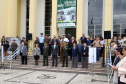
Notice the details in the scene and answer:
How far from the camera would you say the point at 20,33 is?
65.8ft

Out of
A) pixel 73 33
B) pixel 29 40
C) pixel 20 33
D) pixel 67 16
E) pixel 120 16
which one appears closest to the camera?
pixel 67 16

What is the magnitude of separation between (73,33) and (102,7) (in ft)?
15.1

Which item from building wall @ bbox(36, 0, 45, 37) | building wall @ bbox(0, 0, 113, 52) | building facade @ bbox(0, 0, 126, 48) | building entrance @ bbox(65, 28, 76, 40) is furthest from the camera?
A: building wall @ bbox(36, 0, 45, 37)

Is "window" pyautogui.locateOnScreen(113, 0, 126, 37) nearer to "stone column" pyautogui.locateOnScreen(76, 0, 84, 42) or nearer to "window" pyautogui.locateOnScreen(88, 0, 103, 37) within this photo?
"window" pyautogui.locateOnScreen(88, 0, 103, 37)

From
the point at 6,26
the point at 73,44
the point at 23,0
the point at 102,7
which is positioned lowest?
the point at 73,44

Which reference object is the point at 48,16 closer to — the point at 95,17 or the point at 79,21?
the point at 95,17

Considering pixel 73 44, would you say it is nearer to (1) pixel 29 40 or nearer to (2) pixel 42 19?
(1) pixel 29 40

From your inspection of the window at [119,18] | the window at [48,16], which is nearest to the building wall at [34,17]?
the window at [48,16]

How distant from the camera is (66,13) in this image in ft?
49.1

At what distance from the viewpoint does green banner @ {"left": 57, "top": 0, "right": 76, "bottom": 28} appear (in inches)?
580

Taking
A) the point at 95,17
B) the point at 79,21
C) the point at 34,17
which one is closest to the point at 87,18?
the point at 95,17

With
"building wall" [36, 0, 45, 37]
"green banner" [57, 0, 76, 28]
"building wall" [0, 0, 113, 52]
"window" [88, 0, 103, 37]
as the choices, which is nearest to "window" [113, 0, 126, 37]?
"building wall" [0, 0, 113, 52]

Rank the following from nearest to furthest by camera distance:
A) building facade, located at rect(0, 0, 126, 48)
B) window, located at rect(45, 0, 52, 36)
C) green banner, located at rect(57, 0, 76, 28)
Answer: green banner, located at rect(57, 0, 76, 28) < building facade, located at rect(0, 0, 126, 48) < window, located at rect(45, 0, 52, 36)

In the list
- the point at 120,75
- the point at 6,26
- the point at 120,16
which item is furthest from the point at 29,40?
the point at 120,75
